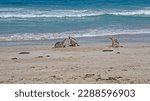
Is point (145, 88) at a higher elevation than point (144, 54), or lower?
higher

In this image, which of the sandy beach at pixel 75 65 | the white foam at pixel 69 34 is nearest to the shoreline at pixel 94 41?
the white foam at pixel 69 34

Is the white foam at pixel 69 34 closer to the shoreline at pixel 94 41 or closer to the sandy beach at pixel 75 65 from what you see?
the shoreline at pixel 94 41

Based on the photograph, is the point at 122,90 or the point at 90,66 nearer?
the point at 122,90

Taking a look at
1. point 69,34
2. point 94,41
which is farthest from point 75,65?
point 69,34

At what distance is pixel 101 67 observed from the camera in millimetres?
9883

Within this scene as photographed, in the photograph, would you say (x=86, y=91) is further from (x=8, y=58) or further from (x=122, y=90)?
(x=8, y=58)

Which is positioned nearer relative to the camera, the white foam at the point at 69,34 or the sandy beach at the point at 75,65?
the sandy beach at the point at 75,65

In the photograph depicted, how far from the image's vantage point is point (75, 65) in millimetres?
10180

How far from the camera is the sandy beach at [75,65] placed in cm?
846

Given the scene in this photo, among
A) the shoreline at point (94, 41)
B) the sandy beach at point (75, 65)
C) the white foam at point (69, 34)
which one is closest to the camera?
the sandy beach at point (75, 65)

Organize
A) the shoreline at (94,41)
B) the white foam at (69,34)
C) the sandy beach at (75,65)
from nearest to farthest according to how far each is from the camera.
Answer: the sandy beach at (75,65)
the shoreline at (94,41)
the white foam at (69,34)

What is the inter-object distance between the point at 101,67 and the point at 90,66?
0.30m

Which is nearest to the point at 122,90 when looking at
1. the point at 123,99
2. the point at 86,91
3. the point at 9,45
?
the point at 123,99

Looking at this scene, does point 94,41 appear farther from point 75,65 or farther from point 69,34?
point 75,65
